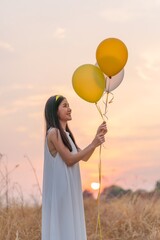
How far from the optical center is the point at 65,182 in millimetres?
4344

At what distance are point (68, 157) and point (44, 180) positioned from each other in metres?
0.32

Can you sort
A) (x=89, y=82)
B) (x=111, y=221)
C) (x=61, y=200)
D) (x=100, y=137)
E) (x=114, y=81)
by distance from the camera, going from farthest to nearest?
(x=111, y=221)
(x=114, y=81)
(x=89, y=82)
(x=61, y=200)
(x=100, y=137)

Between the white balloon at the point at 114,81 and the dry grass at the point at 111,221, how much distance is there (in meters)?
2.01

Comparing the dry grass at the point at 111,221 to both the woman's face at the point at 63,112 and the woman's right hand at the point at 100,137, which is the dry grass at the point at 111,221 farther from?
the woman's right hand at the point at 100,137

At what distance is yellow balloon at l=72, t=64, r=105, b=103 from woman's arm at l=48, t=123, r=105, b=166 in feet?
1.42

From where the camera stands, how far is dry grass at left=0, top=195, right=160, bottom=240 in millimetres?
6324

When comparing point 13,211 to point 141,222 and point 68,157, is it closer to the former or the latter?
point 141,222

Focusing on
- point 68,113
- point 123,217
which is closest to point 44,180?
point 68,113

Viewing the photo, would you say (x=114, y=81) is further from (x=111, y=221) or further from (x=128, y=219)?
(x=111, y=221)

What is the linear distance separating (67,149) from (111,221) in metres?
2.92

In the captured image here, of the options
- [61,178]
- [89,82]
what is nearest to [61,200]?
[61,178]

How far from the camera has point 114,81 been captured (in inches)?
191

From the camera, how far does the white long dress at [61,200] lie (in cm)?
434

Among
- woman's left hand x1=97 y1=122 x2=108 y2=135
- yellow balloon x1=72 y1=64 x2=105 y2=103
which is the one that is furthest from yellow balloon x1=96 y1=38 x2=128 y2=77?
woman's left hand x1=97 y1=122 x2=108 y2=135
